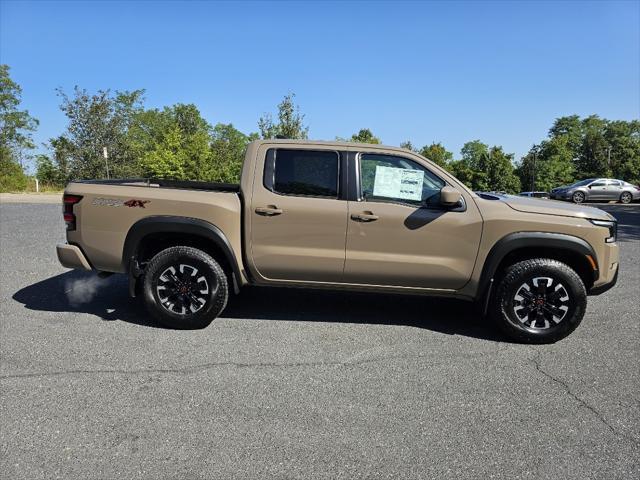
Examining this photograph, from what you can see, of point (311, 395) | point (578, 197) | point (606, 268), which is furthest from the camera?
point (578, 197)

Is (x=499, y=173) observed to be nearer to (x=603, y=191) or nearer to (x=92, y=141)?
(x=603, y=191)

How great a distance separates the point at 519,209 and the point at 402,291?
52.4 inches

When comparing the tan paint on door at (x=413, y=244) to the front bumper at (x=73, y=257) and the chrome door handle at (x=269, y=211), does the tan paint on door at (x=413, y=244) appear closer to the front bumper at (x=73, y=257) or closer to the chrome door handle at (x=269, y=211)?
the chrome door handle at (x=269, y=211)

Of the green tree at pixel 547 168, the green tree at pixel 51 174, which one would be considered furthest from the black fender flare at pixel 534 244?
the green tree at pixel 547 168

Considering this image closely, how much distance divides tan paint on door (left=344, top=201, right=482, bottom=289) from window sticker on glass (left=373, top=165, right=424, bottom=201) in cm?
13

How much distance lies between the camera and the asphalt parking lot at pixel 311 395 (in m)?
2.45

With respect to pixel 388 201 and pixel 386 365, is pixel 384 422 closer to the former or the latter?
pixel 386 365

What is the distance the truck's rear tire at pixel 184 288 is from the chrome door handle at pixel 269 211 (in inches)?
26.3

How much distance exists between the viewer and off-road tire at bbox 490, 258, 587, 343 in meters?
4.11

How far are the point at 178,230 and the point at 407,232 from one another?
217 cm

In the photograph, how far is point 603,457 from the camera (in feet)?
8.30

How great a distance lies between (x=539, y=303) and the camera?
164 inches

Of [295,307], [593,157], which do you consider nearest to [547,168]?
[593,157]

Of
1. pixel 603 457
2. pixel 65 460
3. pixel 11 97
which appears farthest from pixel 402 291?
pixel 11 97
